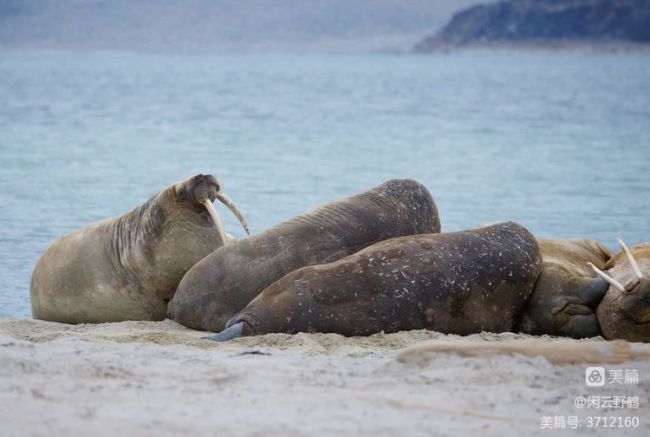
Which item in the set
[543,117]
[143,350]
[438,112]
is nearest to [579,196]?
[143,350]

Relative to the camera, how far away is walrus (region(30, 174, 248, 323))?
833 cm

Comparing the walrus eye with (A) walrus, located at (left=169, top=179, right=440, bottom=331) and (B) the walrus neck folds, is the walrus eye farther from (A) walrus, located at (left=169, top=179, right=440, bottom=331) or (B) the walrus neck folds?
(B) the walrus neck folds

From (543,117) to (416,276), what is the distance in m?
35.6

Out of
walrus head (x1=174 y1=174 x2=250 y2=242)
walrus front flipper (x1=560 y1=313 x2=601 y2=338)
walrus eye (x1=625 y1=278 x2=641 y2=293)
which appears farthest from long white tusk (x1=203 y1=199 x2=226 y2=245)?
walrus eye (x1=625 y1=278 x2=641 y2=293)

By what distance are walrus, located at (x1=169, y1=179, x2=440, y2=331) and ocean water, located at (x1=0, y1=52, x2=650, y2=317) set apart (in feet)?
6.71

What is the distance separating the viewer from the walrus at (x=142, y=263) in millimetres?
8328

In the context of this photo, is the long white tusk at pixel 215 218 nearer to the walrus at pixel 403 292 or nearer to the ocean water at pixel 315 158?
the walrus at pixel 403 292

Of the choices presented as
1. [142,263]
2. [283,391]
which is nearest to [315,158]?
[142,263]

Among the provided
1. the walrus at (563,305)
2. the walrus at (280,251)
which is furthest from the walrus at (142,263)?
the walrus at (563,305)

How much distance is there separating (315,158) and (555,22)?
12543 centimetres

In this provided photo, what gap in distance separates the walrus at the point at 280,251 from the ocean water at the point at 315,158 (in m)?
2.05

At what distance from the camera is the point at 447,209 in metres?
16.6

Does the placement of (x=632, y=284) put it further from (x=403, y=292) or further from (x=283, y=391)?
(x=283, y=391)

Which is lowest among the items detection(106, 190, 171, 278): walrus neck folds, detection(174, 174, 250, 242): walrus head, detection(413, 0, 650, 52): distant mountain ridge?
detection(413, 0, 650, 52): distant mountain ridge
